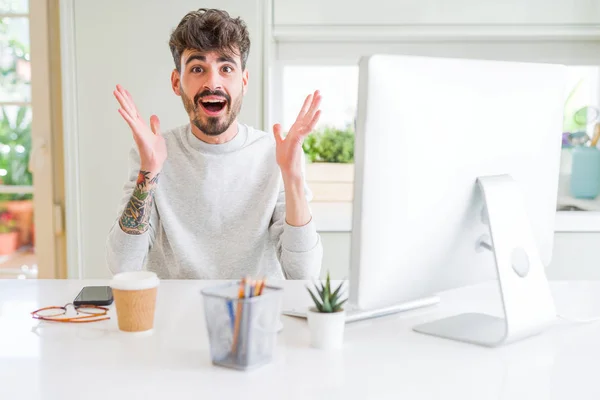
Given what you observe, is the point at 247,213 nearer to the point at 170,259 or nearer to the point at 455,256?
the point at 170,259

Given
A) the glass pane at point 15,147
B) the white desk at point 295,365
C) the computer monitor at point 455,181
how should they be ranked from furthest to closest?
1. the glass pane at point 15,147
2. the computer monitor at point 455,181
3. the white desk at point 295,365

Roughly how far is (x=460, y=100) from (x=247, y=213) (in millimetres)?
878

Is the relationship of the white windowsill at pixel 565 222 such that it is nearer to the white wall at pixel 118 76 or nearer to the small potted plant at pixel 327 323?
the white wall at pixel 118 76

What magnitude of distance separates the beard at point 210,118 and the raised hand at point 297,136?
27 cm

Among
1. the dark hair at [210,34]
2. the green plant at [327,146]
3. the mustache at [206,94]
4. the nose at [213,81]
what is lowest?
the green plant at [327,146]

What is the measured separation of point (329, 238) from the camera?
2.66m

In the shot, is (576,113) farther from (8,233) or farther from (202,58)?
(8,233)

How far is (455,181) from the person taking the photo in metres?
1.08

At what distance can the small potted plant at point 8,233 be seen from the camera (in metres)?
2.84

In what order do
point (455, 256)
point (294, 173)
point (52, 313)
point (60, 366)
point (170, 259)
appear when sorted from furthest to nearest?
point (170, 259) → point (294, 173) → point (52, 313) → point (455, 256) → point (60, 366)

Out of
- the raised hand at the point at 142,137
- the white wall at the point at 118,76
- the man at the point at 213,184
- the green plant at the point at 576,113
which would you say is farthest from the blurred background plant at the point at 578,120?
the raised hand at the point at 142,137

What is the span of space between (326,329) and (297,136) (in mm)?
570

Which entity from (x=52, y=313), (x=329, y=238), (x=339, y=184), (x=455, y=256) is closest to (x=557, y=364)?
(x=455, y=256)

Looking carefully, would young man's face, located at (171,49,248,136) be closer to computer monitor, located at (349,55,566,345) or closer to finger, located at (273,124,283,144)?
Answer: finger, located at (273,124,283,144)
